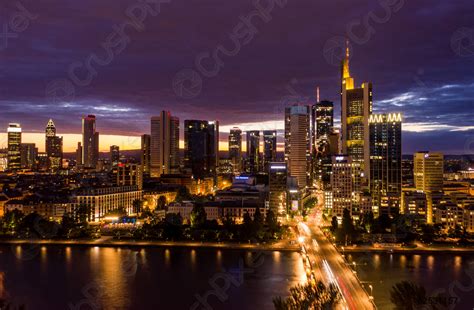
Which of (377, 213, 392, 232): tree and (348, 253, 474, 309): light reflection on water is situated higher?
(377, 213, 392, 232): tree

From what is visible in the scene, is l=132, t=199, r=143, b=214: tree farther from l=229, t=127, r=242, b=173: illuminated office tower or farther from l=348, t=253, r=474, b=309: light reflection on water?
l=229, t=127, r=242, b=173: illuminated office tower

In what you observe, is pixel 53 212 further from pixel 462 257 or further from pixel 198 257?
pixel 462 257

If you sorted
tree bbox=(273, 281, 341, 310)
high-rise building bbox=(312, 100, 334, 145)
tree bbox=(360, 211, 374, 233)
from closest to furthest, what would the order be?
tree bbox=(273, 281, 341, 310), tree bbox=(360, 211, 374, 233), high-rise building bbox=(312, 100, 334, 145)

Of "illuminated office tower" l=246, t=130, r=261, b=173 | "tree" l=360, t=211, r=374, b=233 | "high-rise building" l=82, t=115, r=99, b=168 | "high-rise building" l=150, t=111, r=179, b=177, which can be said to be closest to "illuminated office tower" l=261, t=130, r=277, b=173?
"illuminated office tower" l=246, t=130, r=261, b=173

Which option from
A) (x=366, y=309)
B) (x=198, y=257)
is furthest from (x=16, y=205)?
Answer: (x=366, y=309)

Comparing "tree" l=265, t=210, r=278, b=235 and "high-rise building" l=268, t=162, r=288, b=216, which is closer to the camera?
"tree" l=265, t=210, r=278, b=235

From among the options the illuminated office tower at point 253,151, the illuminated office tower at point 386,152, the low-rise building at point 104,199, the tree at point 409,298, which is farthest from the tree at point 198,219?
the illuminated office tower at point 253,151

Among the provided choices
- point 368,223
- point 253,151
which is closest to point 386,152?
point 368,223

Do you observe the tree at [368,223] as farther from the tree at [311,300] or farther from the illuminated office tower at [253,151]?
the illuminated office tower at [253,151]
